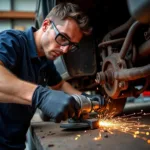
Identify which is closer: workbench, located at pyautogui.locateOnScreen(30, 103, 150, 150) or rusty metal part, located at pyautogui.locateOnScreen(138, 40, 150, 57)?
workbench, located at pyautogui.locateOnScreen(30, 103, 150, 150)

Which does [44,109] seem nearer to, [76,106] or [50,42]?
[76,106]

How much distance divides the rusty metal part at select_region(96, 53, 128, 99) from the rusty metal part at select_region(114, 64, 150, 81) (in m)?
0.07

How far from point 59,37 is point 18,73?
33cm

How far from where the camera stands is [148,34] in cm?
136

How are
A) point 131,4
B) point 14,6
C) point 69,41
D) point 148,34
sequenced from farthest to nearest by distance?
1. point 14,6
2. point 69,41
3. point 148,34
4. point 131,4

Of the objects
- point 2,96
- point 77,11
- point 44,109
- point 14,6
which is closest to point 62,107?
point 44,109

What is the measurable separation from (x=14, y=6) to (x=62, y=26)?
5090 millimetres

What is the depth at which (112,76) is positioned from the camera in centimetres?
168

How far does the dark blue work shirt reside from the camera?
1385 mm

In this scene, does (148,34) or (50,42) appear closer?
(148,34)

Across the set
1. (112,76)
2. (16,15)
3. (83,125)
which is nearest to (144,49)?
(112,76)

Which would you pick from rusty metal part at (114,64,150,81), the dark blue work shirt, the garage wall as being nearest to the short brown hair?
the dark blue work shirt

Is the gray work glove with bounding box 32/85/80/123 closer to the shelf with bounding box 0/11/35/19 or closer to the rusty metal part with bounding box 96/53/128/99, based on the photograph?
the rusty metal part with bounding box 96/53/128/99

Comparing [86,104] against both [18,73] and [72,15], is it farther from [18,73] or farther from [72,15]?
Result: [72,15]
